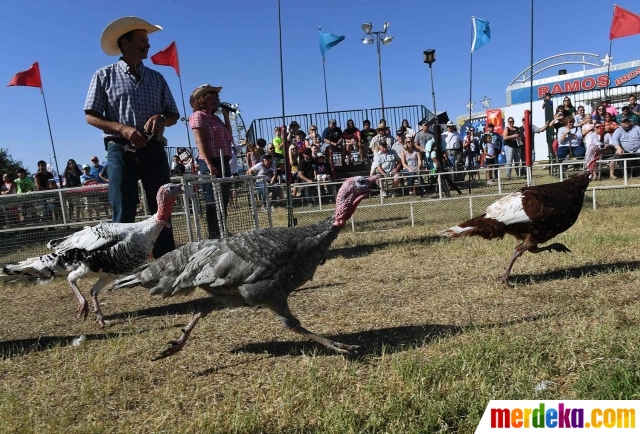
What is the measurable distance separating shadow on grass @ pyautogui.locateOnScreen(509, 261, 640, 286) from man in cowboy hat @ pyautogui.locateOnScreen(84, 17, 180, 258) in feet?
13.5

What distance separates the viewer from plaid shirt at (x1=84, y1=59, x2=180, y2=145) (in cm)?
482

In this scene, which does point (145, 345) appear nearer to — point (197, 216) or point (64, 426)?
point (64, 426)

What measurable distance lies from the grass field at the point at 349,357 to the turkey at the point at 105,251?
0.49 meters

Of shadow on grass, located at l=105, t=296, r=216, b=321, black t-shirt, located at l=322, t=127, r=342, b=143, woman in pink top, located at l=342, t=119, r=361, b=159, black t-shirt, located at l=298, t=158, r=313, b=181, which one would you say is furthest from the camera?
woman in pink top, located at l=342, t=119, r=361, b=159

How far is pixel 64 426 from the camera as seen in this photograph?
2.50m

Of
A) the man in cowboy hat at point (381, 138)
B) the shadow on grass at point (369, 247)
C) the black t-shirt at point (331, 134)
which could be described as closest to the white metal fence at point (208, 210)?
the shadow on grass at point (369, 247)

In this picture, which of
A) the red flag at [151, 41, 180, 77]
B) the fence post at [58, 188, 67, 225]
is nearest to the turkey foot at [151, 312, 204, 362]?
the fence post at [58, 188, 67, 225]

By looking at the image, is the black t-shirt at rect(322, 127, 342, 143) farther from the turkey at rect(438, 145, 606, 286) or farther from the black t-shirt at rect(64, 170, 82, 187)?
the turkey at rect(438, 145, 606, 286)

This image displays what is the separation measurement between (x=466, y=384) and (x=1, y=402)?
9.03 feet

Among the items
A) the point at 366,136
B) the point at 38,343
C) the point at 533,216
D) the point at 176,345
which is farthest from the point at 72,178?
the point at 533,216

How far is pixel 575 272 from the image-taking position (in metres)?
4.87

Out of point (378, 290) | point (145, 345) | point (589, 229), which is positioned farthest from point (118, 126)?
point (589, 229)

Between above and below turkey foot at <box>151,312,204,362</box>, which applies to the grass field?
below

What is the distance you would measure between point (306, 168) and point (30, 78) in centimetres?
837
